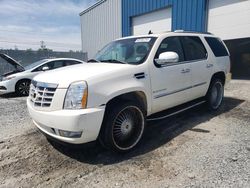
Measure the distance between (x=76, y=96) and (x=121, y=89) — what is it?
0.69 meters

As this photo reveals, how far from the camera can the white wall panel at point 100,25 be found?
685 inches

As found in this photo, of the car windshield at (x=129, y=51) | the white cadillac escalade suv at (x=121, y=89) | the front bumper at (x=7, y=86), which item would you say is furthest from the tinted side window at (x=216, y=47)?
the front bumper at (x=7, y=86)

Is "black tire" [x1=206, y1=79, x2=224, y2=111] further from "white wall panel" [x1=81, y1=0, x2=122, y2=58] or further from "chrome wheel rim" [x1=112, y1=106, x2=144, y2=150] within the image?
"white wall panel" [x1=81, y1=0, x2=122, y2=58]

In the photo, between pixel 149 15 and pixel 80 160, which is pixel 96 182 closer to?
pixel 80 160

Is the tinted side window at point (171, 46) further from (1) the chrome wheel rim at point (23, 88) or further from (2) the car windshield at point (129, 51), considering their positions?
(1) the chrome wheel rim at point (23, 88)

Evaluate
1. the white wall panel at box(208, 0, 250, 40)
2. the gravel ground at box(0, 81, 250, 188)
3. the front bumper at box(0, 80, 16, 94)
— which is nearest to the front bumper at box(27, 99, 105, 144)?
the gravel ground at box(0, 81, 250, 188)

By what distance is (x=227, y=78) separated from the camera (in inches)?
230

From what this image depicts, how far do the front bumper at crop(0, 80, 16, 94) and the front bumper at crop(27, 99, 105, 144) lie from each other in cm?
613

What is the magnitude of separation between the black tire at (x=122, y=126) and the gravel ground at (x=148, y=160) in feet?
0.62

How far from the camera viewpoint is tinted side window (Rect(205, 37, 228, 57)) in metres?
5.38

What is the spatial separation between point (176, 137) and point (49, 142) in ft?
7.72

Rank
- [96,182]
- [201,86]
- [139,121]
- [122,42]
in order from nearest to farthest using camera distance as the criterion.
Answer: [96,182]
[139,121]
[122,42]
[201,86]

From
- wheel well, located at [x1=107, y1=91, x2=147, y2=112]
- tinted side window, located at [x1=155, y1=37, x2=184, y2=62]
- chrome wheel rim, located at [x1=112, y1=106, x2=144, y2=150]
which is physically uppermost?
tinted side window, located at [x1=155, y1=37, x2=184, y2=62]

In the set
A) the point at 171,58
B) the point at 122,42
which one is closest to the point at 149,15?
the point at 122,42
